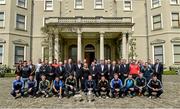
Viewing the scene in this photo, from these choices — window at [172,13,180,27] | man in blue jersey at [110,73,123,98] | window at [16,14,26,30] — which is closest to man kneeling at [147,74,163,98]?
man in blue jersey at [110,73,123,98]

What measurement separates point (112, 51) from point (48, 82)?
19789mm

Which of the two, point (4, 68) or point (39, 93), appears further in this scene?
point (4, 68)

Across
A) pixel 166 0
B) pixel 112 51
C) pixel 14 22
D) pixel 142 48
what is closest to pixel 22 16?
pixel 14 22

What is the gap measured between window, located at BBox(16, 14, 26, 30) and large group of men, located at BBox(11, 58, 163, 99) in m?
16.6

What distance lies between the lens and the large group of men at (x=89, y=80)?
43.4 feet

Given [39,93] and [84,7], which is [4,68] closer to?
[84,7]

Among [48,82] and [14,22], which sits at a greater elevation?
[14,22]

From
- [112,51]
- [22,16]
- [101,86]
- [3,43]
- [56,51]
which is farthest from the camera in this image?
[112,51]

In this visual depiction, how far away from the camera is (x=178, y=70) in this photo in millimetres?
27719

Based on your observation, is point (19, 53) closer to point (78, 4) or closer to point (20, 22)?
point (20, 22)

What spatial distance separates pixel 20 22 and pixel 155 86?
21.5 m

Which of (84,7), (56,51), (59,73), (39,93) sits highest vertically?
(84,7)

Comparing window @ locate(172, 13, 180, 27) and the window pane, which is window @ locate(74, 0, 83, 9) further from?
window @ locate(172, 13, 180, 27)

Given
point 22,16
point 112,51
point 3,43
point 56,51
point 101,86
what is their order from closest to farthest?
1. point 101,86
2. point 56,51
3. point 3,43
4. point 22,16
5. point 112,51
